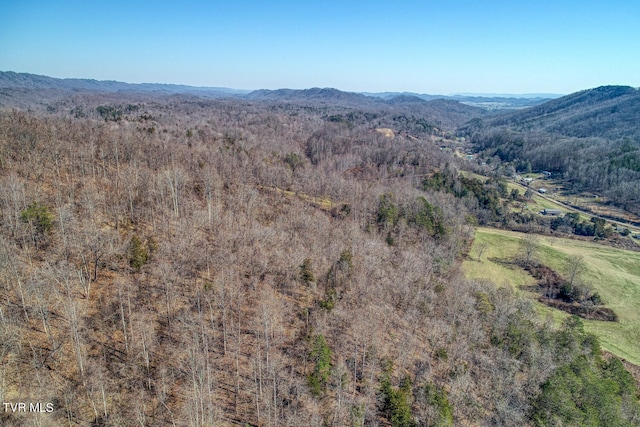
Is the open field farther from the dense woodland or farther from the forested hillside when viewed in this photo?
the forested hillside

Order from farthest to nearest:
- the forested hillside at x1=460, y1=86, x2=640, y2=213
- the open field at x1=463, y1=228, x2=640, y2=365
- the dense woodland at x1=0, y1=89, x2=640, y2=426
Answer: the forested hillside at x1=460, y1=86, x2=640, y2=213, the open field at x1=463, y1=228, x2=640, y2=365, the dense woodland at x1=0, y1=89, x2=640, y2=426

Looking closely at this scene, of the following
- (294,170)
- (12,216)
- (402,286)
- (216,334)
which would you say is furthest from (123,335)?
(294,170)

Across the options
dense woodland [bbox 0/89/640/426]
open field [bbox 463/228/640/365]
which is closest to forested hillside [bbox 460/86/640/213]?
open field [bbox 463/228/640/365]

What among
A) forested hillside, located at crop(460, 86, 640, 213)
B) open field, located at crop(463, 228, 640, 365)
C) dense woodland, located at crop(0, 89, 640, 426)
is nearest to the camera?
dense woodland, located at crop(0, 89, 640, 426)

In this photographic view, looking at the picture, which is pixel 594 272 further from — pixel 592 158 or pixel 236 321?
pixel 592 158

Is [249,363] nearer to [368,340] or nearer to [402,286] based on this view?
[368,340]

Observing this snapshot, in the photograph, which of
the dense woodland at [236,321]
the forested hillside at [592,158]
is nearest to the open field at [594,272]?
the dense woodland at [236,321]

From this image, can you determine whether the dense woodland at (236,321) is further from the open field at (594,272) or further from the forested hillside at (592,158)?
the forested hillside at (592,158)
